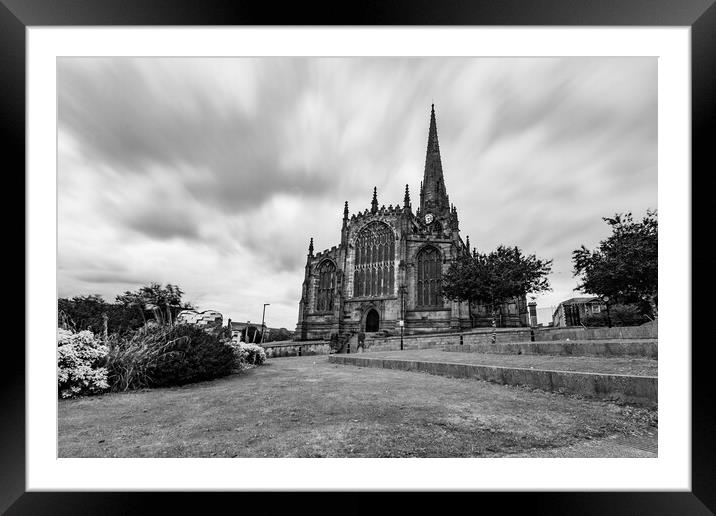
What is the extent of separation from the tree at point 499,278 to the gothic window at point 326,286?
1477cm

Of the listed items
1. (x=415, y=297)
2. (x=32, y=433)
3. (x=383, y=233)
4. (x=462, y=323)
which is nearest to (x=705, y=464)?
(x=32, y=433)

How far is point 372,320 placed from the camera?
34.1m

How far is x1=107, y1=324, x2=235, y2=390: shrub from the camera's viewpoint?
5.75m

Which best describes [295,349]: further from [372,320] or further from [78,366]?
[78,366]

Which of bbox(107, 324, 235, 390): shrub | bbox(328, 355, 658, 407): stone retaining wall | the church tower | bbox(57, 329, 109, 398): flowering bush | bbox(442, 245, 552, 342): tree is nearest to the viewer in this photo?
bbox(328, 355, 658, 407): stone retaining wall

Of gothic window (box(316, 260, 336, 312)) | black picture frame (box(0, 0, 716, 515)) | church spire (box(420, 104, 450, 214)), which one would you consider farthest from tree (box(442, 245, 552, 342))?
black picture frame (box(0, 0, 716, 515))

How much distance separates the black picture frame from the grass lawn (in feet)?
1.05

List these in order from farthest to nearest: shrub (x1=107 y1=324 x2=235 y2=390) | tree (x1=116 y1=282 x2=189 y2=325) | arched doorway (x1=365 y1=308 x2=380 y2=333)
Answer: arched doorway (x1=365 y1=308 x2=380 y2=333) < tree (x1=116 y1=282 x2=189 y2=325) < shrub (x1=107 y1=324 x2=235 y2=390)

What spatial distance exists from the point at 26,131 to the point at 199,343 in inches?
211

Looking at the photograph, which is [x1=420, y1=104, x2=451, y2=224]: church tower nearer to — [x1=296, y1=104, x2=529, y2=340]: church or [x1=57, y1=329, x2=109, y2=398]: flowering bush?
[x1=296, y1=104, x2=529, y2=340]: church

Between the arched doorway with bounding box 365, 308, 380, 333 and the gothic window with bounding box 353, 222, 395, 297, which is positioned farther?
the gothic window with bounding box 353, 222, 395, 297

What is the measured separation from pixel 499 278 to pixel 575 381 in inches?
870

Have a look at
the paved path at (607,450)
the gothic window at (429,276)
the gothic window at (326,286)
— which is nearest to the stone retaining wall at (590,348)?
the paved path at (607,450)
